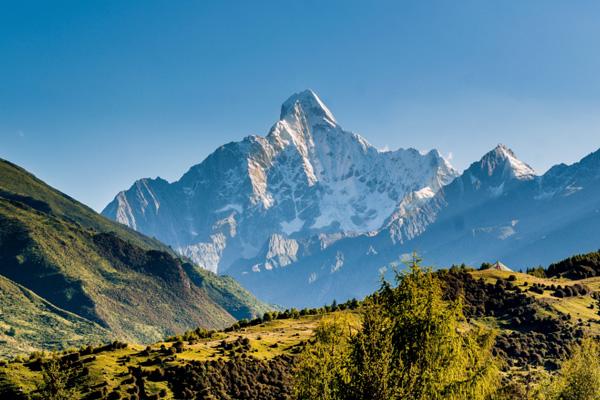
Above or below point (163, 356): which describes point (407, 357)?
below

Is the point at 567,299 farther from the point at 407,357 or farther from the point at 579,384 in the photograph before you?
the point at 407,357

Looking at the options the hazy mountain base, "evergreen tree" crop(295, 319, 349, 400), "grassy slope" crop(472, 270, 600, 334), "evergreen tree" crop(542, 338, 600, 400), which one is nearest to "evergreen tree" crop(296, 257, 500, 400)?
"evergreen tree" crop(295, 319, 349, 400)

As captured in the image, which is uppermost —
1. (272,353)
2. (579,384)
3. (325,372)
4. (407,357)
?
(272,353)

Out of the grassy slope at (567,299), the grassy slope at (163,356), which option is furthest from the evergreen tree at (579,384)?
the grassy slope at (567,299)

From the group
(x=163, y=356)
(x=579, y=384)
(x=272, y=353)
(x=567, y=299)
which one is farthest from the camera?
(x=567, y=299)

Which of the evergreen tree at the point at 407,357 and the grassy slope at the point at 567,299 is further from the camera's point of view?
Answer: the grassy slope at the point at 567,299

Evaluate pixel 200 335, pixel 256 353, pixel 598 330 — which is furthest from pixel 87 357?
pixel 598 330

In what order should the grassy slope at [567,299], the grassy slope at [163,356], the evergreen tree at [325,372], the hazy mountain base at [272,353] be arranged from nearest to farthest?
the evergreen tree at [325,372] → the grassy slope at [163,356] → the hazy mountain base at [272,353] → the grassy slope at [567,299]

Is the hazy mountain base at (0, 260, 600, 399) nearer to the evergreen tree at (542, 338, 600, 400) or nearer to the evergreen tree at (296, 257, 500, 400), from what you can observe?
the evergreen tree at (542, 338, 600, 400)

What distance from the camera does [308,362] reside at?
5288 centimetres

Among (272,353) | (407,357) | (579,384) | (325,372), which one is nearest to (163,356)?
(272,353)

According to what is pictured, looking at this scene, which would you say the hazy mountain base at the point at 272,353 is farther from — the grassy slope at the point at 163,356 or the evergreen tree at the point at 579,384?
the evergreen tree at the point at 579,384

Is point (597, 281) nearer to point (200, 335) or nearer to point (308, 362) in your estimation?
point (200, 335)

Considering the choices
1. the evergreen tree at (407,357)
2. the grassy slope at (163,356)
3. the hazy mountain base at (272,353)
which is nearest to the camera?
the evergreen tree at (407,357)
